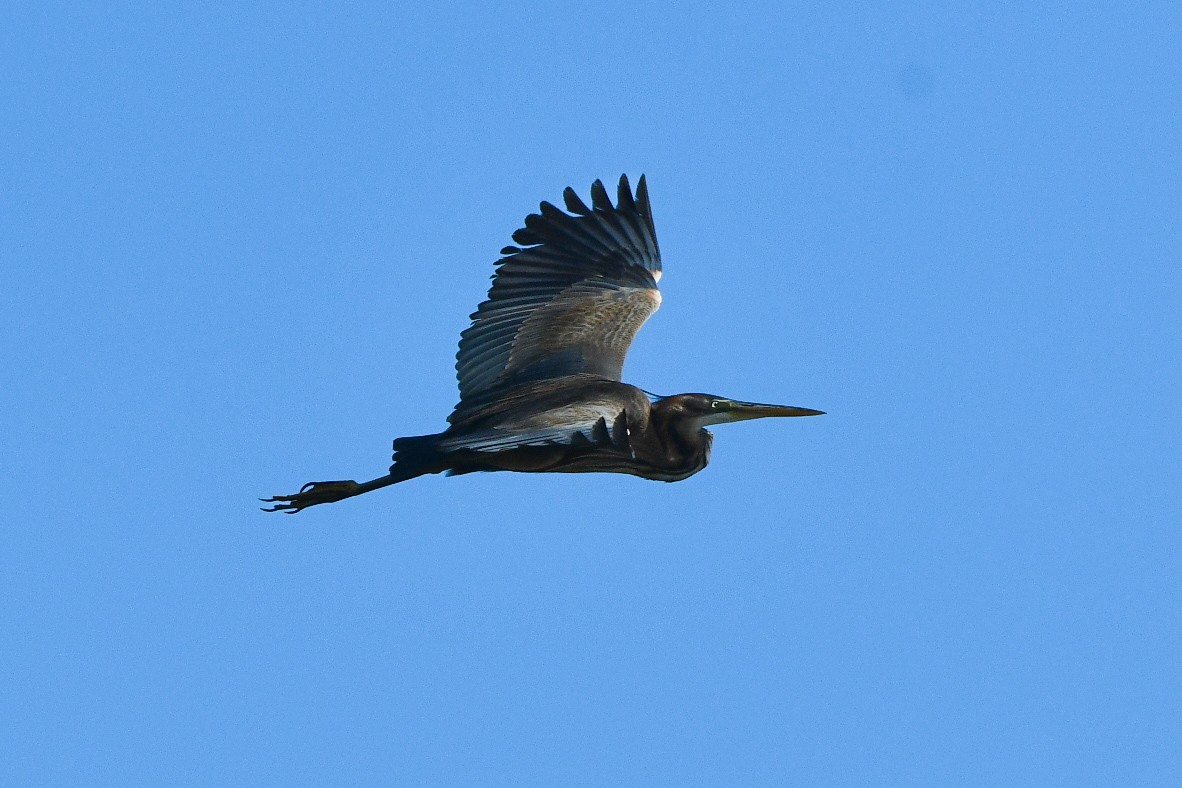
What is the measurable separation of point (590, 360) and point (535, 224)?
4.50 ft

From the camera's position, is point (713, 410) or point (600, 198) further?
point (600, 198)

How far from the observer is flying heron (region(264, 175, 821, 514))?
360 inches

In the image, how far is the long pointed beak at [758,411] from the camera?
400 inches

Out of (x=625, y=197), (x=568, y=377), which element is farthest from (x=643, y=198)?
(x=568, y=377)

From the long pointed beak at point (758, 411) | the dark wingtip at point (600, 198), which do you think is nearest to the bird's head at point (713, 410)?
the long pointed beak at point (758, 411)

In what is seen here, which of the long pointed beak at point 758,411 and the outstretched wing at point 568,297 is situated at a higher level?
the outstretched wing at point 568,297

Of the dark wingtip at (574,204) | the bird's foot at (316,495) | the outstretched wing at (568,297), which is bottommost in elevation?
the bird's foot at (316,495)

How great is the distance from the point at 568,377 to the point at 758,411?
1.26 metres

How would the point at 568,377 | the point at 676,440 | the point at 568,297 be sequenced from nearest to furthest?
the point at 676,440 → the point at 568,377 → the point at 568,297

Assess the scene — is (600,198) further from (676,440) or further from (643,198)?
(676,440)

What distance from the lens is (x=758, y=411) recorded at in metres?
10.3

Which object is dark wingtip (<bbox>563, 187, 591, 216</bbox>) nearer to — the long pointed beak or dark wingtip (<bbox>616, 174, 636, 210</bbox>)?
dark wingtip (<bbox>616, 174, 636, 210</bbox>)

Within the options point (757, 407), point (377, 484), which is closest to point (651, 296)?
point (757, 407)

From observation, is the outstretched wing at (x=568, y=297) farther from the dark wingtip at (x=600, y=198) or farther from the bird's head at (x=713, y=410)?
the bird's head at (x=713, y=410)
